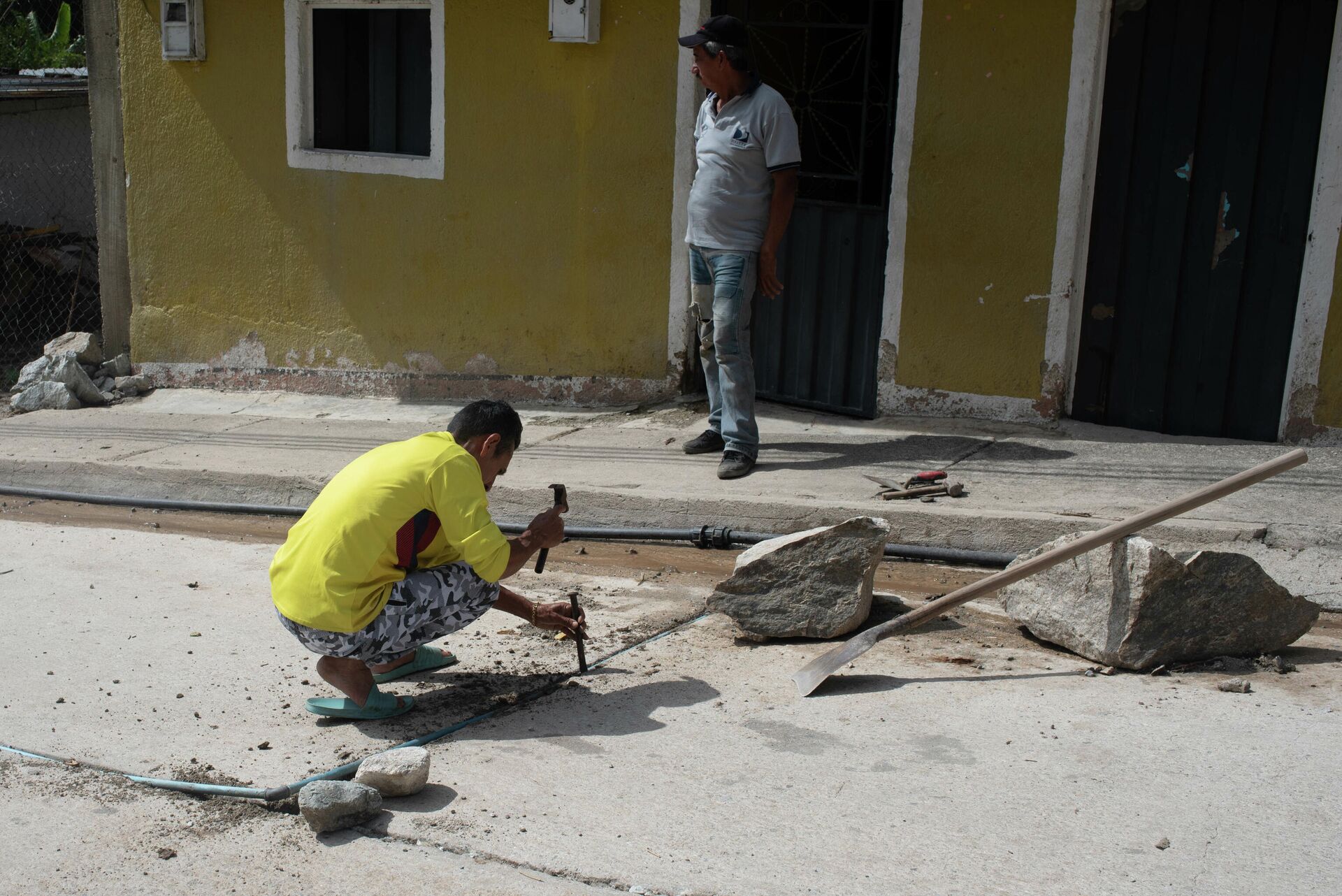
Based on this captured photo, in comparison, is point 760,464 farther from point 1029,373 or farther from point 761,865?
point 761,865

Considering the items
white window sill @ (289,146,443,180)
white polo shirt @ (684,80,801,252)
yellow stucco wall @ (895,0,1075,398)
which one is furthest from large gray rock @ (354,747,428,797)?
white window sill @ (289,146,443,180)

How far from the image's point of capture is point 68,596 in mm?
5137

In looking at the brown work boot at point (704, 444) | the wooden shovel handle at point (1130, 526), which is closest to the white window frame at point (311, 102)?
the brown work boot at point (704, 444)

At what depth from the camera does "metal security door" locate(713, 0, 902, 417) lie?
702 centimetres

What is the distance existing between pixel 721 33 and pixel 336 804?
12.8 ft

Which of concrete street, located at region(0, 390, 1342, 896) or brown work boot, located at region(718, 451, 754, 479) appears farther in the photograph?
brown work boot, located at region(718, 451, 754, 479)

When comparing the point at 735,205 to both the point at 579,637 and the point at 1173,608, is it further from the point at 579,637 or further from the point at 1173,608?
the point at 1173,608

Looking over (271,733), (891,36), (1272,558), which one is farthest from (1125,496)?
(271,733)

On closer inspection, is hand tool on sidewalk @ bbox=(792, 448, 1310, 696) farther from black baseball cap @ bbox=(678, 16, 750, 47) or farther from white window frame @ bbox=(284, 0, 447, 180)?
white window frame @ bbox=(284, 0, 447, 180)

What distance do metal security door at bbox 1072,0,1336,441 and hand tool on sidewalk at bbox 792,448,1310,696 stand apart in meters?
2.65

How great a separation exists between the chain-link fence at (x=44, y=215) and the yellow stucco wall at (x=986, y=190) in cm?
707

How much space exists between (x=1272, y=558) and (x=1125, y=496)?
0.69 meters

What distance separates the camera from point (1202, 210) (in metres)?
6.38

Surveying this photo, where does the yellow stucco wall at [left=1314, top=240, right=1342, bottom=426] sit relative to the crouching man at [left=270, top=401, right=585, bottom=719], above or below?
above
